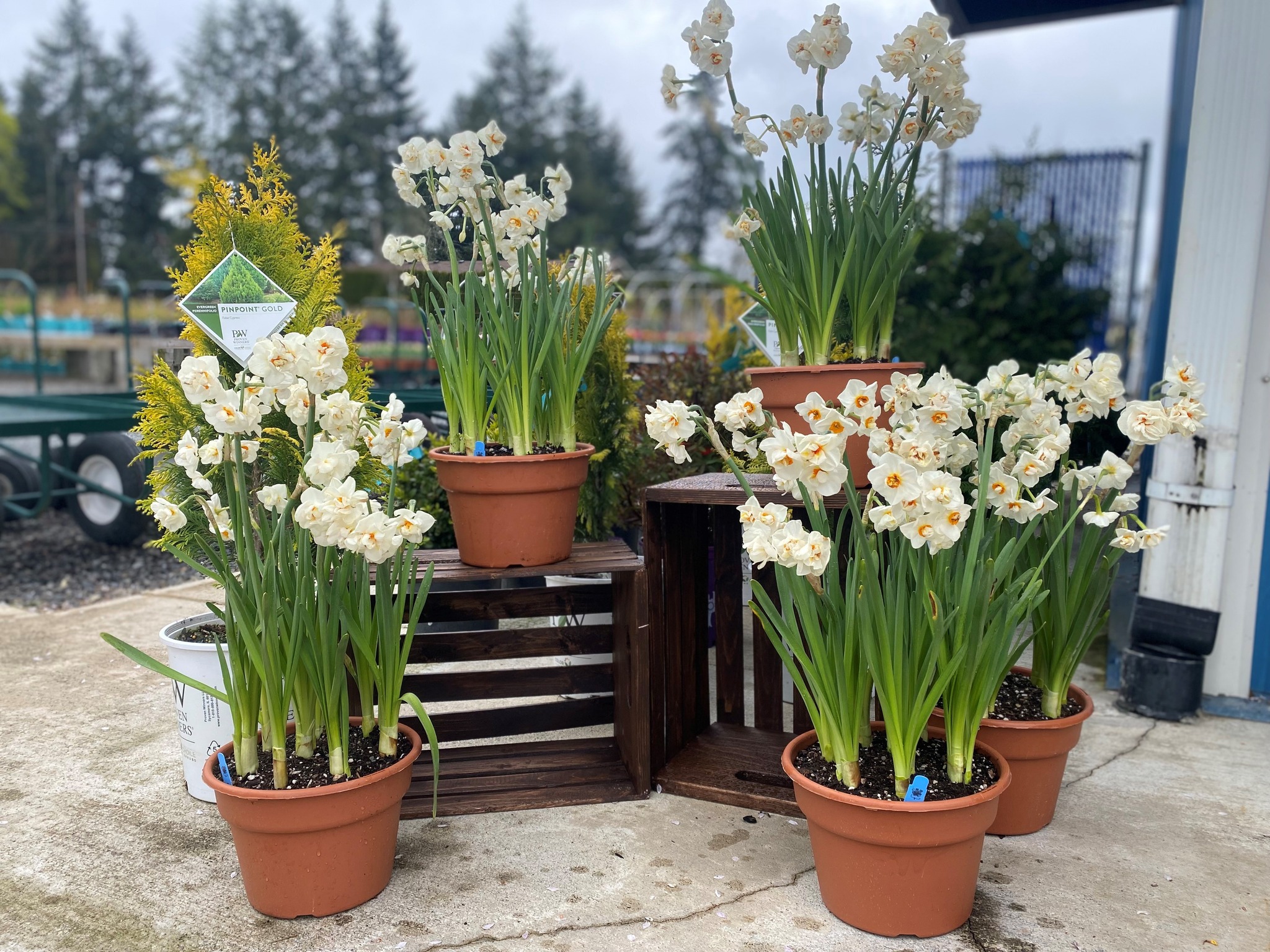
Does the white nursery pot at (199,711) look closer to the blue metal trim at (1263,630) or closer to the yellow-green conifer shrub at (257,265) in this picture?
the yellow-green conifer shrub at (257,265)

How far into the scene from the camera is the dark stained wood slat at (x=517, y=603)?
2.40m

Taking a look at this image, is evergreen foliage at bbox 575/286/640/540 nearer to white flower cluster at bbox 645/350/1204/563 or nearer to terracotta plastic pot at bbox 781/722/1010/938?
white flower cluster at bbox 645/350/1204/563

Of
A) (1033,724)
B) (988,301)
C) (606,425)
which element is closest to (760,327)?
(606,425)

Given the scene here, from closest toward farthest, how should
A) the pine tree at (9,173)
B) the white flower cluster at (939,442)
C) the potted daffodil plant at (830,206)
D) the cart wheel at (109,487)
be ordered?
the white flower cluster at (939,442), the potted daffodil plant at (830,206), the cart wheel at (109,487), the pine tree at (9,173)

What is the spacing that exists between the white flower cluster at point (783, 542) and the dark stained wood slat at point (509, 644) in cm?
98

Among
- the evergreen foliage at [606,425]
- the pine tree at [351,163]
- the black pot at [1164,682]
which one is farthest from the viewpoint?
the pine tree at [351,163]

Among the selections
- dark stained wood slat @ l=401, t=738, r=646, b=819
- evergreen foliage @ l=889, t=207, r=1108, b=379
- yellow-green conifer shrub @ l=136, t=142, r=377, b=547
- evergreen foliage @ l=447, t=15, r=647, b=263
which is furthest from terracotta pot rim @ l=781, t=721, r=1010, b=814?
evergreen foliage @ l=447, t=15, r=647, b=263

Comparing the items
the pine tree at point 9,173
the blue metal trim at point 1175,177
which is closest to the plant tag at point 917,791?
the blue metal trim at point 1175,177

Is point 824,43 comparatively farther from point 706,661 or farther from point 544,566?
point 706,661

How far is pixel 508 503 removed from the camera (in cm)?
217

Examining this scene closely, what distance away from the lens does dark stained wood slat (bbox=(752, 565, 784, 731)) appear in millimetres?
2633

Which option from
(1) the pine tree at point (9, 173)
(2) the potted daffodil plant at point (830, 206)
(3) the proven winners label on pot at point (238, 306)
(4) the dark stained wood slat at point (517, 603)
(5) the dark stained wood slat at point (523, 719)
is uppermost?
(1) the pine tree at point (9, 173)

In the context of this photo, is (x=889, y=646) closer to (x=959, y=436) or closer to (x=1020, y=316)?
(x=959, y=436)

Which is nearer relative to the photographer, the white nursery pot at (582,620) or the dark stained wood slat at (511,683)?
the dark stained wood slat at (511,683)
